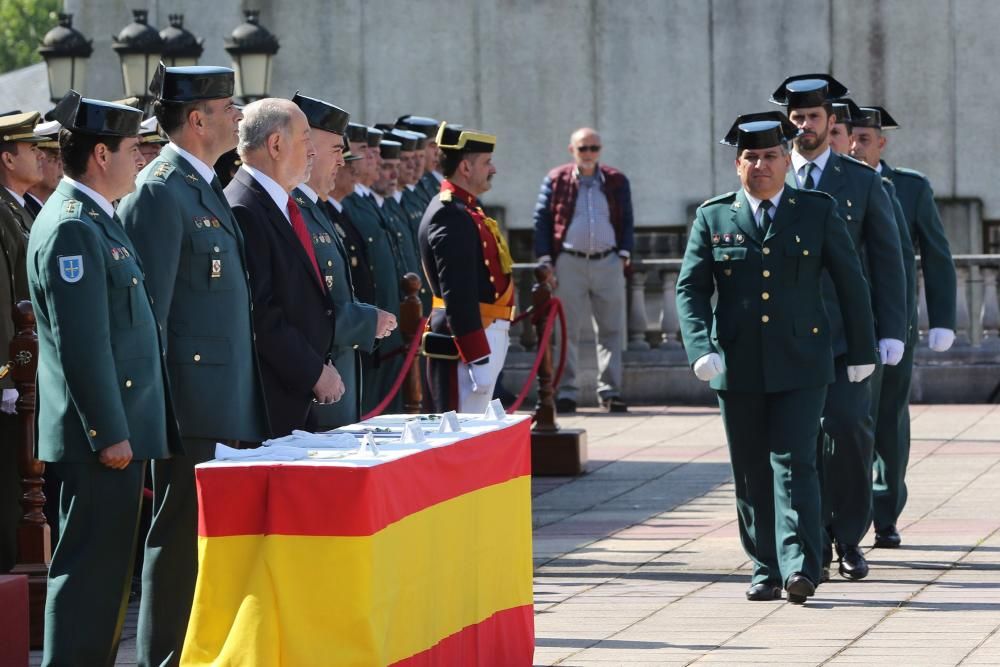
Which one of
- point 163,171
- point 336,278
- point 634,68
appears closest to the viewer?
point 163,171

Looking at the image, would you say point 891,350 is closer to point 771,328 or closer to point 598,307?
point 771,328

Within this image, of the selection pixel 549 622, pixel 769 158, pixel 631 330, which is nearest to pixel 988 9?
pixel 631 330

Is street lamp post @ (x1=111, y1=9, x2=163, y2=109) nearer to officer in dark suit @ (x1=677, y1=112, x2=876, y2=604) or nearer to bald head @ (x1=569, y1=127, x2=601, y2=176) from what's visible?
bald head @ (x1=569, y1=127, x2=601, y2=176)

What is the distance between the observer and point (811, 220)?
898 centimetres

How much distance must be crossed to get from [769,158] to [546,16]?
1396 cm

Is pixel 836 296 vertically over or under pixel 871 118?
under

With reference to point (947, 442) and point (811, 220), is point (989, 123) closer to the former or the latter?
point (947, 442)

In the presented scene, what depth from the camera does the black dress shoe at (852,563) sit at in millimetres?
9344

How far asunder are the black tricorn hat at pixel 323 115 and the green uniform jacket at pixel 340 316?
11.0 inches

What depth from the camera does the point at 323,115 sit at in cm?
854

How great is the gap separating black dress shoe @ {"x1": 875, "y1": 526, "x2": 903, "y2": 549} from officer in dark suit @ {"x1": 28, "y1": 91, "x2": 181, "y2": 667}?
4503mm

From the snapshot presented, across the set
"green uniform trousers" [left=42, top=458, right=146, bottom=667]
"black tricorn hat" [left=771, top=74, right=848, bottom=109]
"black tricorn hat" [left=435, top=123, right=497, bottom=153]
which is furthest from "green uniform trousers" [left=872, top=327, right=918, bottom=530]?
"green uniform trousers" [left=42, top=458, right=146, bottom=667]

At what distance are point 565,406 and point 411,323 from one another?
605 centimetres

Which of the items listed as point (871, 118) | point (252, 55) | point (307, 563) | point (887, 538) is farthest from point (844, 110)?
point (252, 55)
